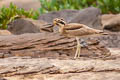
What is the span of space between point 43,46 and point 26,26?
3.83 m

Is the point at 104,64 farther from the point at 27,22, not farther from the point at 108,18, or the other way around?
the point at 108,18

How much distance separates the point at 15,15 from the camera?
52.7 feet

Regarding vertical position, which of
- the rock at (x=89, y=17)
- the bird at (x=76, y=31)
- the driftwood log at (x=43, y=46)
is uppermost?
the rock at (x=89, y=17)

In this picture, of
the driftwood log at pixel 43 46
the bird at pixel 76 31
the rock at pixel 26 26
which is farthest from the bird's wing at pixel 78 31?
the rock at pixel 26 26

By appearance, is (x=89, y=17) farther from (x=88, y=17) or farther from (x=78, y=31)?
(x=78, y=31)

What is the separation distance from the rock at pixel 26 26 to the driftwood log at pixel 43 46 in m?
3.06

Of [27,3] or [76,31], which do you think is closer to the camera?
[76,31]

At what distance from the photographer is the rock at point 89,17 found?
626 inches

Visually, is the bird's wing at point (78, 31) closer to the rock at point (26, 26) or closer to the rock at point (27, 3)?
the rock at point (26, 26)

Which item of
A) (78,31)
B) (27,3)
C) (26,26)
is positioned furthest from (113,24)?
(27,3)

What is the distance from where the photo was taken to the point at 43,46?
10.1 meters

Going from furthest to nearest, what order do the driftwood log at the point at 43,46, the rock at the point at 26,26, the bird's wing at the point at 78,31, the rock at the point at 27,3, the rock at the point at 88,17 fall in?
the rock at the point at 27,3 < the rock at the point at 88,17 < the rock at the point at 26,26 < the bird's wing at the point at 78,31 < the driftwood log at the point at 43,46

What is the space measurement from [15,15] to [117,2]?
6.83 m

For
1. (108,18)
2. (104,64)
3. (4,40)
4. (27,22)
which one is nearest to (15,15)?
(27,22)
